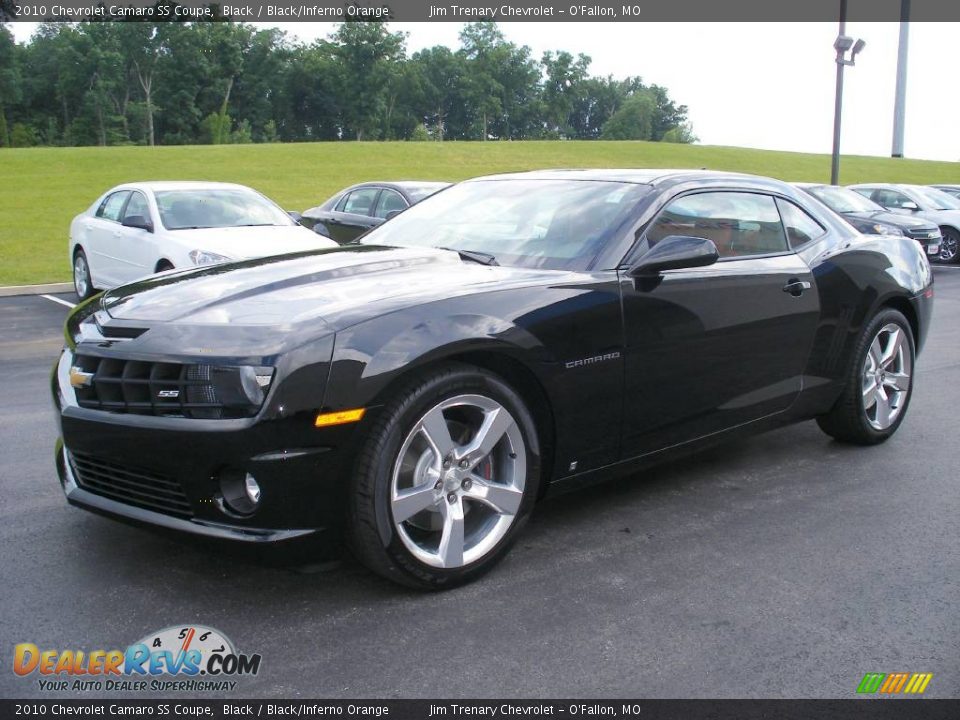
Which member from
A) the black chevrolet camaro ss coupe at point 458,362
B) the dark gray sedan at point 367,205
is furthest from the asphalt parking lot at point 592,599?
the dark gray sedan at point 367,205

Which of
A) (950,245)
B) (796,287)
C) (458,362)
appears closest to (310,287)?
(458,362)

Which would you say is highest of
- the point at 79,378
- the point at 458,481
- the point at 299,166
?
the point at 299,166

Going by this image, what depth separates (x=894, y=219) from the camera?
17.7m

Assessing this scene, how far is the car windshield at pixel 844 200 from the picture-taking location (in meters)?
17.5

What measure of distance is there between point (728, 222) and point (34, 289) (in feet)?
36.9

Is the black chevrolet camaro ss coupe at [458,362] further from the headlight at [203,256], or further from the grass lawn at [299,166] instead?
the grass lawn at [299,166]

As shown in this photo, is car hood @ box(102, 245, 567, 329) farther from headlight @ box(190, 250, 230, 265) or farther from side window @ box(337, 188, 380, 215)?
side window @ box(337, 188, 380, 215)

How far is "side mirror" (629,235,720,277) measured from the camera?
381cm

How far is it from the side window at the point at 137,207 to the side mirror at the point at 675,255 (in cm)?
766

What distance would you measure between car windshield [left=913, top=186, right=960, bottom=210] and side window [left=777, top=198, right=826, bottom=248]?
1636 cm

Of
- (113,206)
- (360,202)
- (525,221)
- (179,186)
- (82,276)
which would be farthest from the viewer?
(360,202)

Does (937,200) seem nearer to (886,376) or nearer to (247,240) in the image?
(247,240)

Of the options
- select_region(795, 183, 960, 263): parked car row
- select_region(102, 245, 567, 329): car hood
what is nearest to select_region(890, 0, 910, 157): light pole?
select_region(795, 183, 960, 263): parked car row
